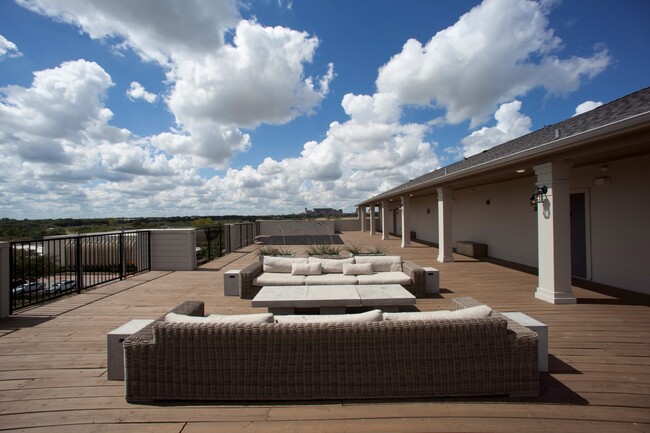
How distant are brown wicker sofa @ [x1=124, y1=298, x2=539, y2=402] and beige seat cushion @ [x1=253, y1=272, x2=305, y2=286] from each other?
273 cm

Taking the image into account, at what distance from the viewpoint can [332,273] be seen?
5445 mm

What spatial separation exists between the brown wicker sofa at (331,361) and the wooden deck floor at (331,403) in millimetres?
100

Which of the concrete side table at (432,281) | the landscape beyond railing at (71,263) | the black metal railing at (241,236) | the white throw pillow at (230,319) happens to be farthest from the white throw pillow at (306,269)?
the black metal railing at (241,236)

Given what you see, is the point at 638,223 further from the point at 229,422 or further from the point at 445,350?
the point at 229,422

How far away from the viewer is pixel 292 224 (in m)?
25.5

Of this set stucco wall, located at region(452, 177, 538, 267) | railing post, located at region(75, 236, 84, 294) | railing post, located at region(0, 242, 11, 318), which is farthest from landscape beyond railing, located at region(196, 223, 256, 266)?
stucco wall, located at region(452, 177, 538, 267)

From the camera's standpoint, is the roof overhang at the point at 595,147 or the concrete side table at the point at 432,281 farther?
the concrete side table at the point at 432,281

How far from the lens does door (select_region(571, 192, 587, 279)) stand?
6359mm

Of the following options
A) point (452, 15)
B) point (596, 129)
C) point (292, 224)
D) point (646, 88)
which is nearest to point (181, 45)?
point (452, 15)

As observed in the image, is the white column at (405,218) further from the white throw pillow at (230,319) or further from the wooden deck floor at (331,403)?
the white throw pillow at (230,319)

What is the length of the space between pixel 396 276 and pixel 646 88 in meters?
5.73

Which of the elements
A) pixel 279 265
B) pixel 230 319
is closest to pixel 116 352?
pixel 230 319

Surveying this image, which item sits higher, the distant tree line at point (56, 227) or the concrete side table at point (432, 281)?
the distant tree line at point (56, 227)

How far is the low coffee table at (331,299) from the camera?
3.79 metres
